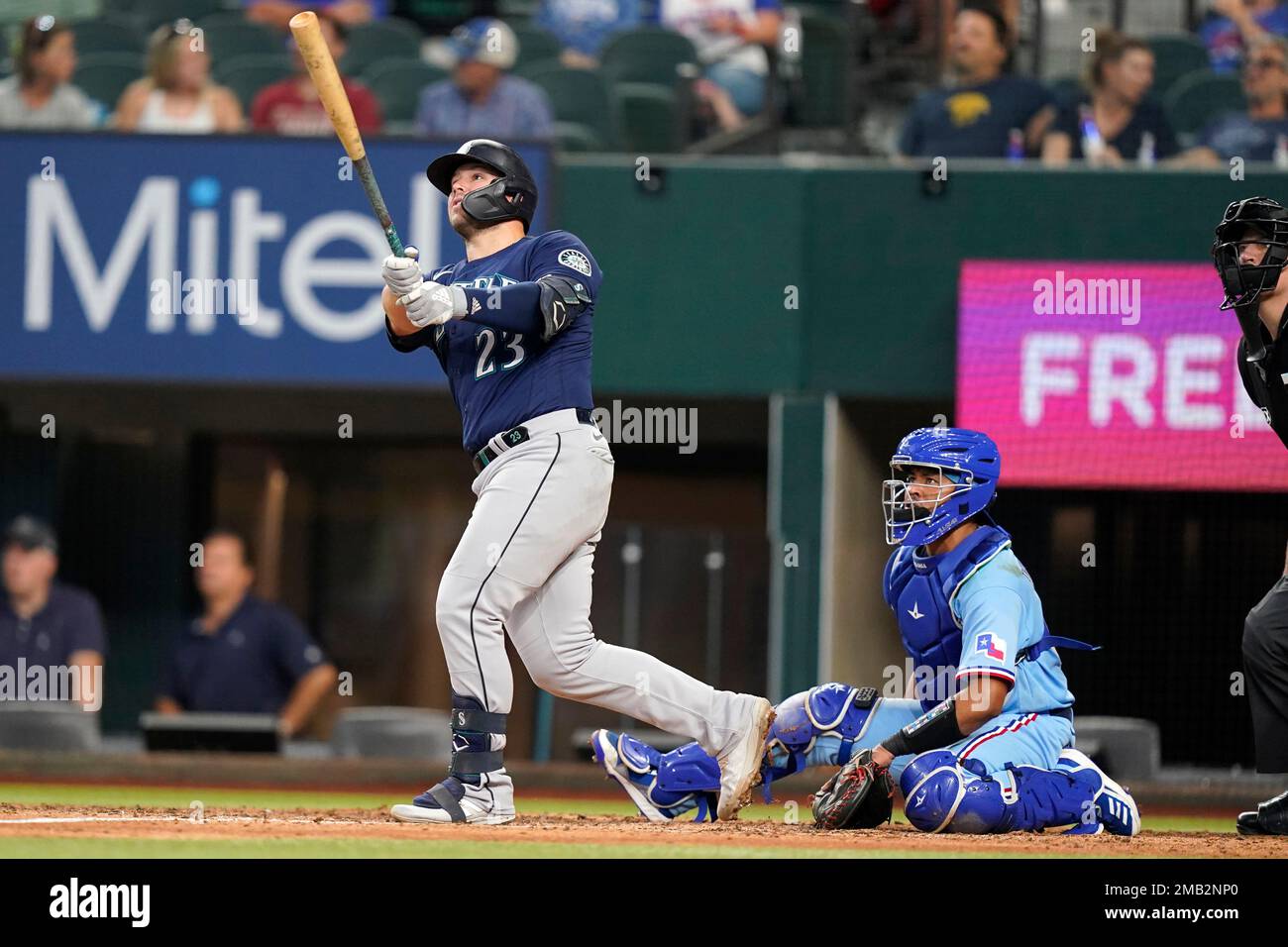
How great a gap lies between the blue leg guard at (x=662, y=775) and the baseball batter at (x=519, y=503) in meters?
0.08

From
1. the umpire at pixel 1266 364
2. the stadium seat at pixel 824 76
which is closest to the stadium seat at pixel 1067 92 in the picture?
the stadium seat at pixel 824 76

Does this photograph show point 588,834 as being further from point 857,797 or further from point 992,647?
point 992,647

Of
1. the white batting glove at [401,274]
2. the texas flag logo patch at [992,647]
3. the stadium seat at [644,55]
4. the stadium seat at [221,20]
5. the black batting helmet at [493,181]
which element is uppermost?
the stadium seat at [221,20]

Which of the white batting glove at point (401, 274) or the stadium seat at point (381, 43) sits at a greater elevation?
the stadium seat at point (381, 43)

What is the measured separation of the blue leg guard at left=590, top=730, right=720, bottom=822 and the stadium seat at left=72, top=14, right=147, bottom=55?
25.0ft

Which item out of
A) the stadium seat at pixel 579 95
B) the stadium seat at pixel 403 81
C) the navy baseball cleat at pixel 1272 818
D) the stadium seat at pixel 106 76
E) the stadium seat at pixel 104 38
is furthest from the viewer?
the stadium seat at pixel 104 38

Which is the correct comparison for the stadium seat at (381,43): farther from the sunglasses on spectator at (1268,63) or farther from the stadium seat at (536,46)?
the sunglasses on spectator at (1268,63)

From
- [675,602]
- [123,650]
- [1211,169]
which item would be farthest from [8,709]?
[1211,169]

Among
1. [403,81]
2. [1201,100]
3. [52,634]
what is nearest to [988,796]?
[52,634]

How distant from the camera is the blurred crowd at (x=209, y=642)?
9859 millimetres

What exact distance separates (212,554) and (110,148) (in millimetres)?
2071

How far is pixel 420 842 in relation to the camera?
15.5 feet

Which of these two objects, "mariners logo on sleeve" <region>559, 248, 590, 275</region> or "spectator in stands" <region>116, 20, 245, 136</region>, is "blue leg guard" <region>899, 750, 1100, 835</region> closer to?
"mariners logo on sleeve" <region>559, 248, 590, 275</region>

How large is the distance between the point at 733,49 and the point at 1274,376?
6038mm
